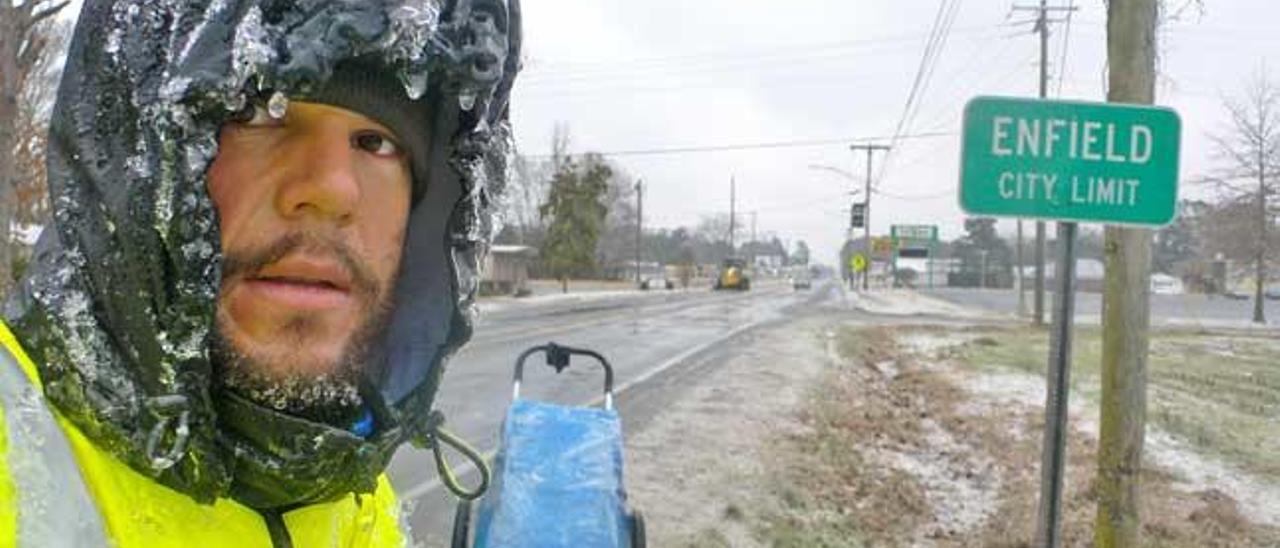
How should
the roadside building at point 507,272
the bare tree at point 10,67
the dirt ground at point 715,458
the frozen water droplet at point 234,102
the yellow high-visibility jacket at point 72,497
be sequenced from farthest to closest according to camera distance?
the roadside building at point 507,272
the bare tree at point 10,67
the dirt ground at point 715,458
the frozen water droplet at point 234,102
the yellow high-visibility jacket at point 72,497

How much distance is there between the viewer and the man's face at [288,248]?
102 centimetres

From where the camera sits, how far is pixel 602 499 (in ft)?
10.6

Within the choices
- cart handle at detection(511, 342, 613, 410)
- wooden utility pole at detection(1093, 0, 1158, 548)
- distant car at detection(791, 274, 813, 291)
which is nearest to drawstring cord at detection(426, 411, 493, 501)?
cart handle at detection(511, 342, 613, 410)

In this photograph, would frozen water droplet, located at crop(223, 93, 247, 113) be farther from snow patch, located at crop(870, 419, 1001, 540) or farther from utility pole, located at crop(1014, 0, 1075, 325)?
utility pole, located at crop(1014, 0, 1075, 325)

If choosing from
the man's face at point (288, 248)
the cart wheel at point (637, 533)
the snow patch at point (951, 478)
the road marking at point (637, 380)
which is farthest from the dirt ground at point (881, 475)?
the man's face at point (288, 248)

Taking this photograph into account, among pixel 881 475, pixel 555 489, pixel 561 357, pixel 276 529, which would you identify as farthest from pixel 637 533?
pixel 881 475

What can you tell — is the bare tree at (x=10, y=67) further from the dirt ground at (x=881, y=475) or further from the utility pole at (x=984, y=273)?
the utility pole at (x=984, y=273)

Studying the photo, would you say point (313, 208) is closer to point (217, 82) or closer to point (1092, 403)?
point (217, 82)

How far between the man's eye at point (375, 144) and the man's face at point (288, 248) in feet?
0.05

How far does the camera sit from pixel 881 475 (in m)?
7.29

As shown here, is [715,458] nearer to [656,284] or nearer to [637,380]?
[637,380]

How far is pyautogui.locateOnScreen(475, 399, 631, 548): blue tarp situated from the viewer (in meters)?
3.10

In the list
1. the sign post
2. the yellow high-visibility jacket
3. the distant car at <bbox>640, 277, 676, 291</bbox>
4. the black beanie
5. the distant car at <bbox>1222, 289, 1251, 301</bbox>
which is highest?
the sign post

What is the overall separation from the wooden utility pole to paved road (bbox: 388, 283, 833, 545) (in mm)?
2941
